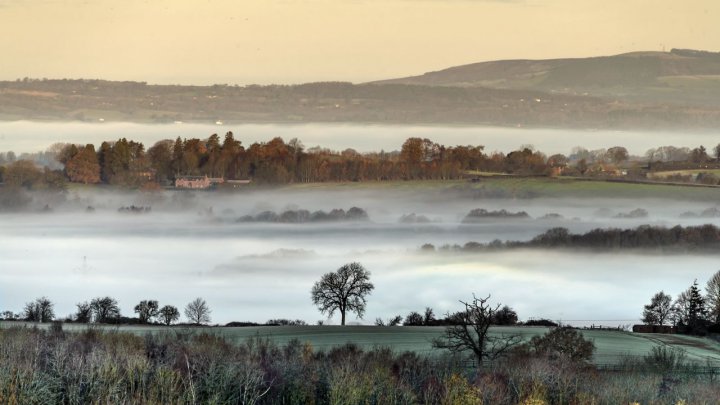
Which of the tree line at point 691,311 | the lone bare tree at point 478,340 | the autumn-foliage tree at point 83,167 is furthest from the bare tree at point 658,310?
the autumn-foliage tree at point 83,167

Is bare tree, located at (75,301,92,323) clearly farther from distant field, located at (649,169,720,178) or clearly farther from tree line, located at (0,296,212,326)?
distant field, located at (649,169,720,178)

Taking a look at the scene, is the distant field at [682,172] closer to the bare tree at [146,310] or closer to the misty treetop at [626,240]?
the misty treetop at [626,240]

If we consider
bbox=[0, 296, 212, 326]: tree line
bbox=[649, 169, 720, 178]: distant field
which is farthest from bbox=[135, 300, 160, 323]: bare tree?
bbox=[649, 169, 720, 178]: distant field

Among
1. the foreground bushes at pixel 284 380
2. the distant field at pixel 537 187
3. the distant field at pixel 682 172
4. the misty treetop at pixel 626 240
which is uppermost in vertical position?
the distant field at pixel 682 172

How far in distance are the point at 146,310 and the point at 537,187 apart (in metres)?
57.5

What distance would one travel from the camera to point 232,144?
164 meters

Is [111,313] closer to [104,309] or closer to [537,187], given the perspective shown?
[104,309]

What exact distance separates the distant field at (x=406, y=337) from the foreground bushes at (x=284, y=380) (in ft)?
36.4

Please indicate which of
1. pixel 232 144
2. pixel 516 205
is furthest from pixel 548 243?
pixel 232 144

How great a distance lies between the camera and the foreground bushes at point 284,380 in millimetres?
63875

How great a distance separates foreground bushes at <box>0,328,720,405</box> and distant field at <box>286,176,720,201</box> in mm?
79274

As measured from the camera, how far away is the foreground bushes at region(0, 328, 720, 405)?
6388cm

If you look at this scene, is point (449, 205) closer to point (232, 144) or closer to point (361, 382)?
point (232, 144)

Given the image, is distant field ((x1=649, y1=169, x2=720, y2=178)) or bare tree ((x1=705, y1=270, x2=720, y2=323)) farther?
distant field ((x1=649, y1=169, x2=720, y2=178))
